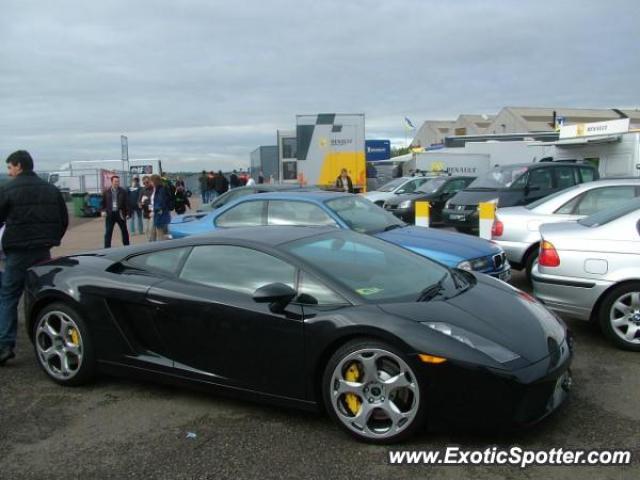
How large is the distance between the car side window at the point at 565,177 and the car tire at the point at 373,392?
30.7 ft

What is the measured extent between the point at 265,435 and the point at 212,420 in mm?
443

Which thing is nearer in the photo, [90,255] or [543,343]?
[543,343]

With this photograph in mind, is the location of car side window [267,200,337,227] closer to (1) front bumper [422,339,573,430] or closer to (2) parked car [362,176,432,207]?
(1) front bumper [422,339,573,430]

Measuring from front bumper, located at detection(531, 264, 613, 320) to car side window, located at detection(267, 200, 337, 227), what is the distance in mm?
2737

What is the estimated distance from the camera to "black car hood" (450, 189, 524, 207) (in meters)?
11.3

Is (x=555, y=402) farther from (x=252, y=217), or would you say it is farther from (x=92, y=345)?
(x=252, y=217)

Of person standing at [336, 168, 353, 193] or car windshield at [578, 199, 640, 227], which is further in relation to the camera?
person standing at [336, 168, 353, 193]

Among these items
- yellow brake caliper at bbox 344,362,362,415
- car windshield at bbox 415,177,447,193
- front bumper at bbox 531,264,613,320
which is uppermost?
car windshield at bbox 415,177,447,193

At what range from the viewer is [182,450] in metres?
3.56

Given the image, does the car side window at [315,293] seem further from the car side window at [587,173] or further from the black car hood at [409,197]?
the black car hood at [409,197]

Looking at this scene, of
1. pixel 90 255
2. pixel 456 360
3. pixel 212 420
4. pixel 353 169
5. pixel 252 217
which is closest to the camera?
pixel 456 360

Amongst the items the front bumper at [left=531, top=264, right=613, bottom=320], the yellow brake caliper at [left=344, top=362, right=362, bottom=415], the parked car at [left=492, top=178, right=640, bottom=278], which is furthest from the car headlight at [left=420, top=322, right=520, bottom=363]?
the parked car at [left=492, top=178, right=640, bottom=278]

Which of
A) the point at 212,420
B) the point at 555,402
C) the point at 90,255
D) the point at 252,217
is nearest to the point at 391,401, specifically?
the point at 555,402

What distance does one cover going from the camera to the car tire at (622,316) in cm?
509
